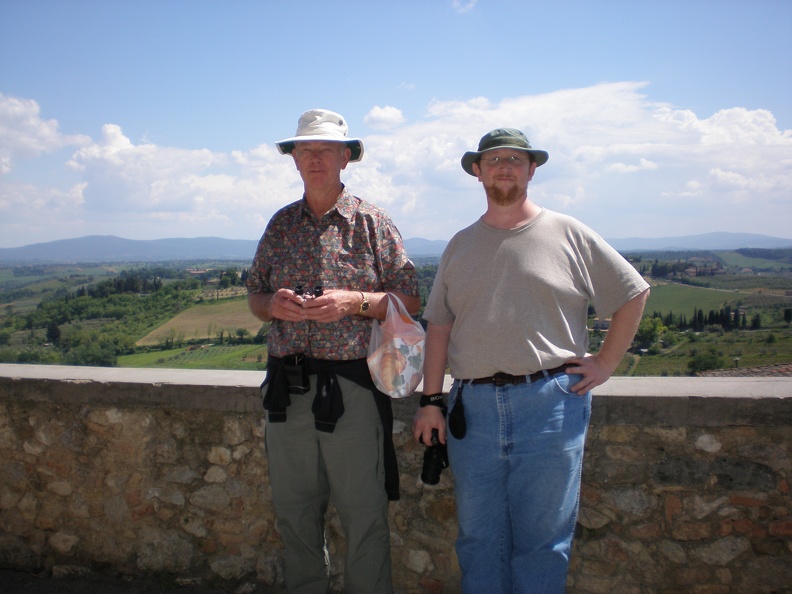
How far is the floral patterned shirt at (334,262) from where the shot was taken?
227 centimetres

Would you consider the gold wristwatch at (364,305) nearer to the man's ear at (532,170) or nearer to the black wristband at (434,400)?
the black wristband at (434,400)

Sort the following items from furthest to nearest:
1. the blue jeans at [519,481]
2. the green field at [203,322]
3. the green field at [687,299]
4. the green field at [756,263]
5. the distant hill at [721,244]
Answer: the distant hill at [721,244]
the green field at [756,263]
the green field at [203,322]
the green field at [687,299]
the blue jeans at [519,481]

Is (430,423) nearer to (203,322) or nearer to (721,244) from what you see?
(203,322)

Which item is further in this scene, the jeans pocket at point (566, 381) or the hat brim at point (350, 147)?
the hat brim at point (350, 147)

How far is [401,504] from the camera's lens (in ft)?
9.04

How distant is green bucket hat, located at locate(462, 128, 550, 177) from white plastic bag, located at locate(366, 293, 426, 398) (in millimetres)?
656

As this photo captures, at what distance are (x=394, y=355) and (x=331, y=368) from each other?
25 centimetres

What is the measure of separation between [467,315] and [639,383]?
3.59 feet

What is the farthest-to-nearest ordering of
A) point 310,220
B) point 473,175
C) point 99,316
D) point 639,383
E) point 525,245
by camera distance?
1. point 99,316
2. point 639,383
3. point 310,220
4. point 473,175
5. point 525,245

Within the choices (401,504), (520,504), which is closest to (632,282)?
(520,504)

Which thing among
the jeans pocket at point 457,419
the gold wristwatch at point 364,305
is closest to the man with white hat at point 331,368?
the gold wristwatch at point 364,305

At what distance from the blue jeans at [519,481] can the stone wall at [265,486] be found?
1.89ft

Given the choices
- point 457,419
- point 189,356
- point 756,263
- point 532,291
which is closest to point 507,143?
point 532,291

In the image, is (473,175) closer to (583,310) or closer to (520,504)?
(583,310)
